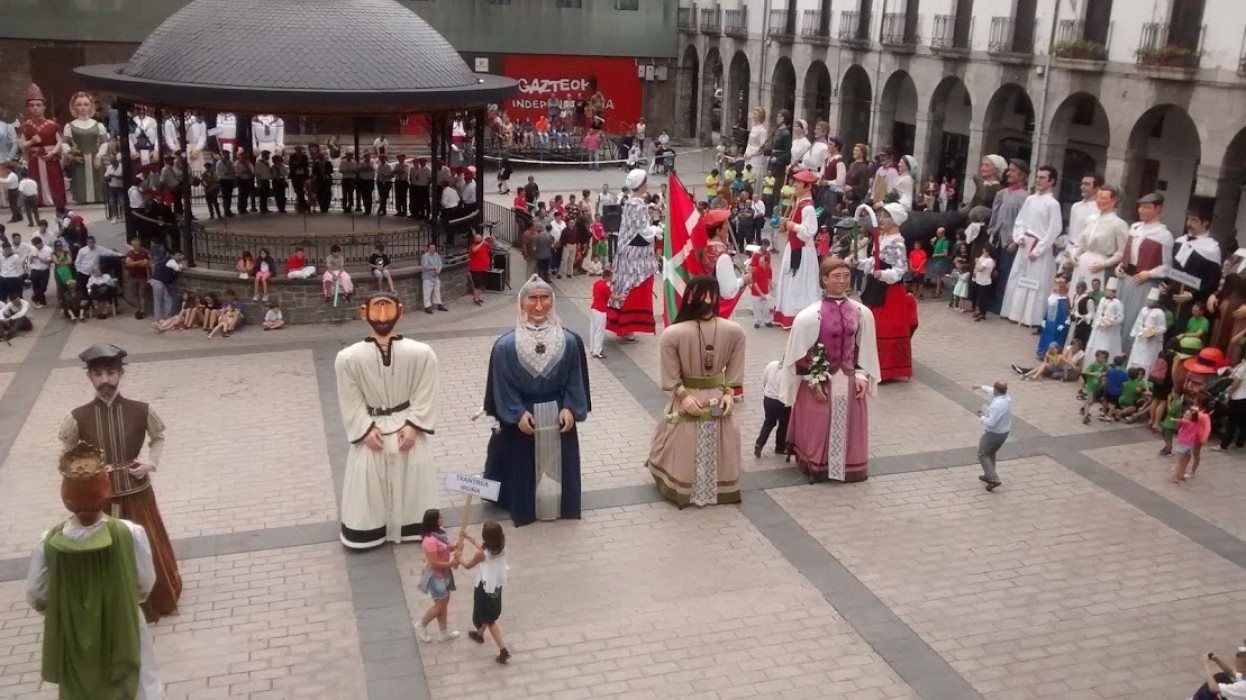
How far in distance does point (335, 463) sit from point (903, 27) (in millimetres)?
21124

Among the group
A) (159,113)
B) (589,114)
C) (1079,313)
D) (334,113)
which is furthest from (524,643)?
(589,114)

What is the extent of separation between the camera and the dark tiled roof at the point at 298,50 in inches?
585

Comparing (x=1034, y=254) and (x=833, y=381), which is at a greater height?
(x=1034, y=254)

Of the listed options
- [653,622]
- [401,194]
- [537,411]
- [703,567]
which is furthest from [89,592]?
[401,194]

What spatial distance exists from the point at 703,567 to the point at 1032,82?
18153mm

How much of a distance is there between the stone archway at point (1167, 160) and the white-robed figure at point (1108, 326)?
9.62 m

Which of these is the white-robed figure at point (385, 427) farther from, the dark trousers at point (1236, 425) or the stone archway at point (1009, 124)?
the stone archway at point (1009, 124)

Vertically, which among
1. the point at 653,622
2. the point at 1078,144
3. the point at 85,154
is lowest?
the point at 653,622

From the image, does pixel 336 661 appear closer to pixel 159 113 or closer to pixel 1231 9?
pixel 159 113

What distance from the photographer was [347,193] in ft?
62.5

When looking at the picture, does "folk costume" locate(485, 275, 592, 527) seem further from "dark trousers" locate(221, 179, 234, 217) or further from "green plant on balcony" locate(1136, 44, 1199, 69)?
"green plant on balcony" locate(1136, 44, 1199, 69)

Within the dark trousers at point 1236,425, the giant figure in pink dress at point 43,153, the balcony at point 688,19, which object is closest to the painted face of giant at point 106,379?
the dark trousers at point 1236,425

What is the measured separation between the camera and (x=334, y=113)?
599 inches

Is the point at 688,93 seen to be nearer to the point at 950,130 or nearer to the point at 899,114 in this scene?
the point at 899,114
